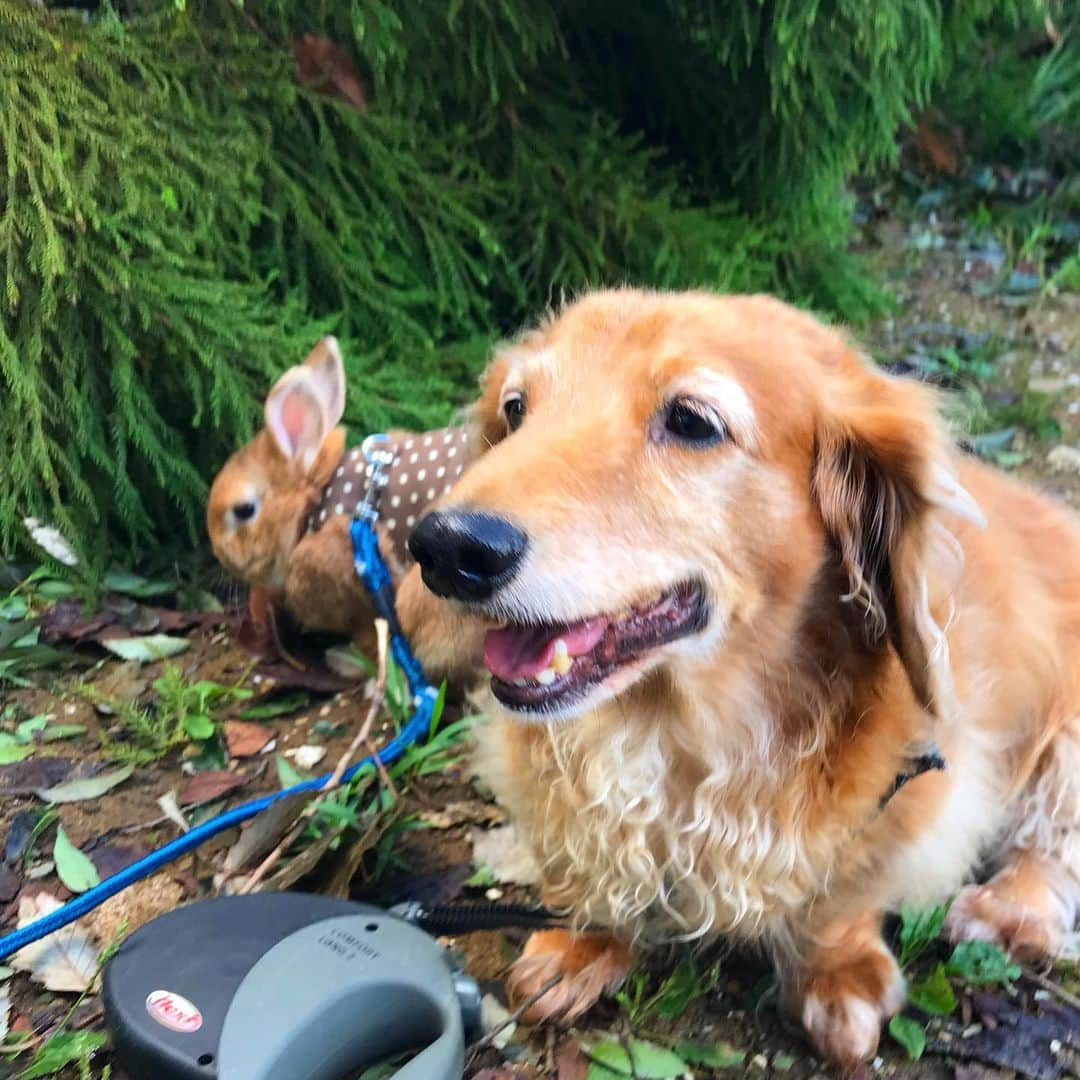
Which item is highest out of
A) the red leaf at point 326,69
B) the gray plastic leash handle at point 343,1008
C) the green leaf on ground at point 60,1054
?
the red leaf at point 326,69

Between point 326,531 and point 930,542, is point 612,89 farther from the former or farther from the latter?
point 930,542

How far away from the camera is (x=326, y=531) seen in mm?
3188

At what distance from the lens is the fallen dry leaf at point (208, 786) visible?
2490mm

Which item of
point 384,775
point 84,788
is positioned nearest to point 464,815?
point 384,775

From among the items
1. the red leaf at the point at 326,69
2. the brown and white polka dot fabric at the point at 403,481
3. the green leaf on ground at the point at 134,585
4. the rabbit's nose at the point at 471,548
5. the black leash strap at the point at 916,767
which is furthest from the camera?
the red leaf at the point at 326,69

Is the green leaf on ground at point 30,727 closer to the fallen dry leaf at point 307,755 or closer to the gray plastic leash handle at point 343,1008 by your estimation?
the fallen dry leaf at point 307,755

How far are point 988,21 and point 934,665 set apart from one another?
5.33 m

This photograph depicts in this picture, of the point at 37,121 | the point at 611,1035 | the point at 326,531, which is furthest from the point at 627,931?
the point at 37,121

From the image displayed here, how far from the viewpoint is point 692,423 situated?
1.67m

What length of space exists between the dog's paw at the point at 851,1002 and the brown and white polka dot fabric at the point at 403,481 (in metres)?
1.57

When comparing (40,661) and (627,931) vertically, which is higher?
(627,931)

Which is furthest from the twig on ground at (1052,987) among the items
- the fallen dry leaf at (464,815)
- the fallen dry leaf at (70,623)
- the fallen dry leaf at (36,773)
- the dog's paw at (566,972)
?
the fallen dry leaf at (70,623)

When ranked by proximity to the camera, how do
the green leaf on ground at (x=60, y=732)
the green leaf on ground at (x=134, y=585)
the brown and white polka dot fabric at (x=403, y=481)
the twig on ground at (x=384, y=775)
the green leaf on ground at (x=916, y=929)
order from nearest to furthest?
the green leaf on ground at (x=916, y=929), the twig on ground at (x=384, y=775), the green leaf on ground at (x=60, y=732), the brown and white polka dot fabric at (x=403, y=481), the green leaf on ground at (x=134, y=585)

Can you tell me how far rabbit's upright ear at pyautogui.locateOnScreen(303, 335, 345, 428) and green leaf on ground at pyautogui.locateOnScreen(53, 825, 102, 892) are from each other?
1.44 metres
